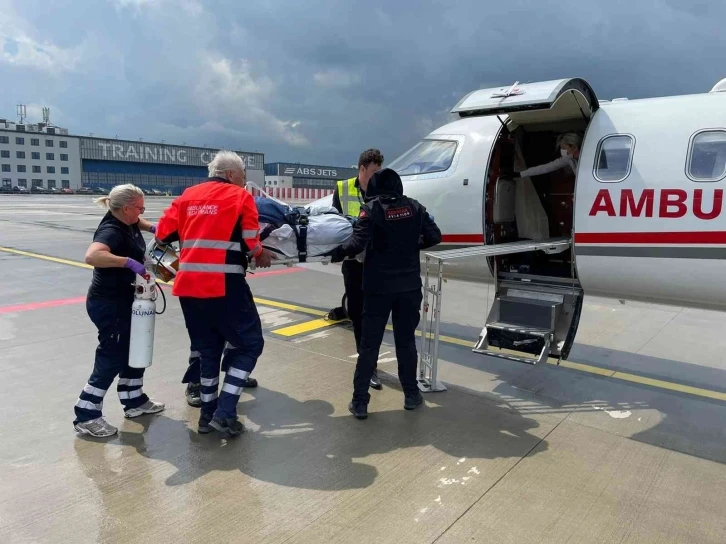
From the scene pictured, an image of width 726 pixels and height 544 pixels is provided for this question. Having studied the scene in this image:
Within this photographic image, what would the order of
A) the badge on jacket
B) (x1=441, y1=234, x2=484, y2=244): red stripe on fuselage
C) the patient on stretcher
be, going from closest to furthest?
the badge on jacket
the patient on stretcher
(x1=441, y1=234, x2=484, y2=244): red stripe on fuselage

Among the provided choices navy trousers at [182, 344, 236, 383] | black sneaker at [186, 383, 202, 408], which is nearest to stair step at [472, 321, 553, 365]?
navy trousers at [182, 344, 236, 383]

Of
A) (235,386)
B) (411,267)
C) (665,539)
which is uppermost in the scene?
(411,267)

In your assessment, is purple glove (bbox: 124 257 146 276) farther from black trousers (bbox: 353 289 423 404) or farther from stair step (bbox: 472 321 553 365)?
stair step (bbox: 472 321 553 365)

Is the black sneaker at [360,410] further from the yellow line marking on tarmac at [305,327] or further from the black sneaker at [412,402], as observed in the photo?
the yellow line marking on tarmac at [305,327]

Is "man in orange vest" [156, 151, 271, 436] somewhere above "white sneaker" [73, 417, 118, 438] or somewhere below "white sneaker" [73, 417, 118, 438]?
above

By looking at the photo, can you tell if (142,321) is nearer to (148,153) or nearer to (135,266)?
(135,266)

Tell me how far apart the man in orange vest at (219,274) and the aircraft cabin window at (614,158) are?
11.1 ft

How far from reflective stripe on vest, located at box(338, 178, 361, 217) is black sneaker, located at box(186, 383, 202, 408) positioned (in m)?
2.63

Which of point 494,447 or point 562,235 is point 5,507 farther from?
point 562,235

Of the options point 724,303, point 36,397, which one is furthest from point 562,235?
point 36,397

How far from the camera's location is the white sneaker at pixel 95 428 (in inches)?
173

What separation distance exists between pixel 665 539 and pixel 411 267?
266 cm

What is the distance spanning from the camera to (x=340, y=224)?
5.17 metres

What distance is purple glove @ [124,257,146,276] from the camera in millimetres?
4168
